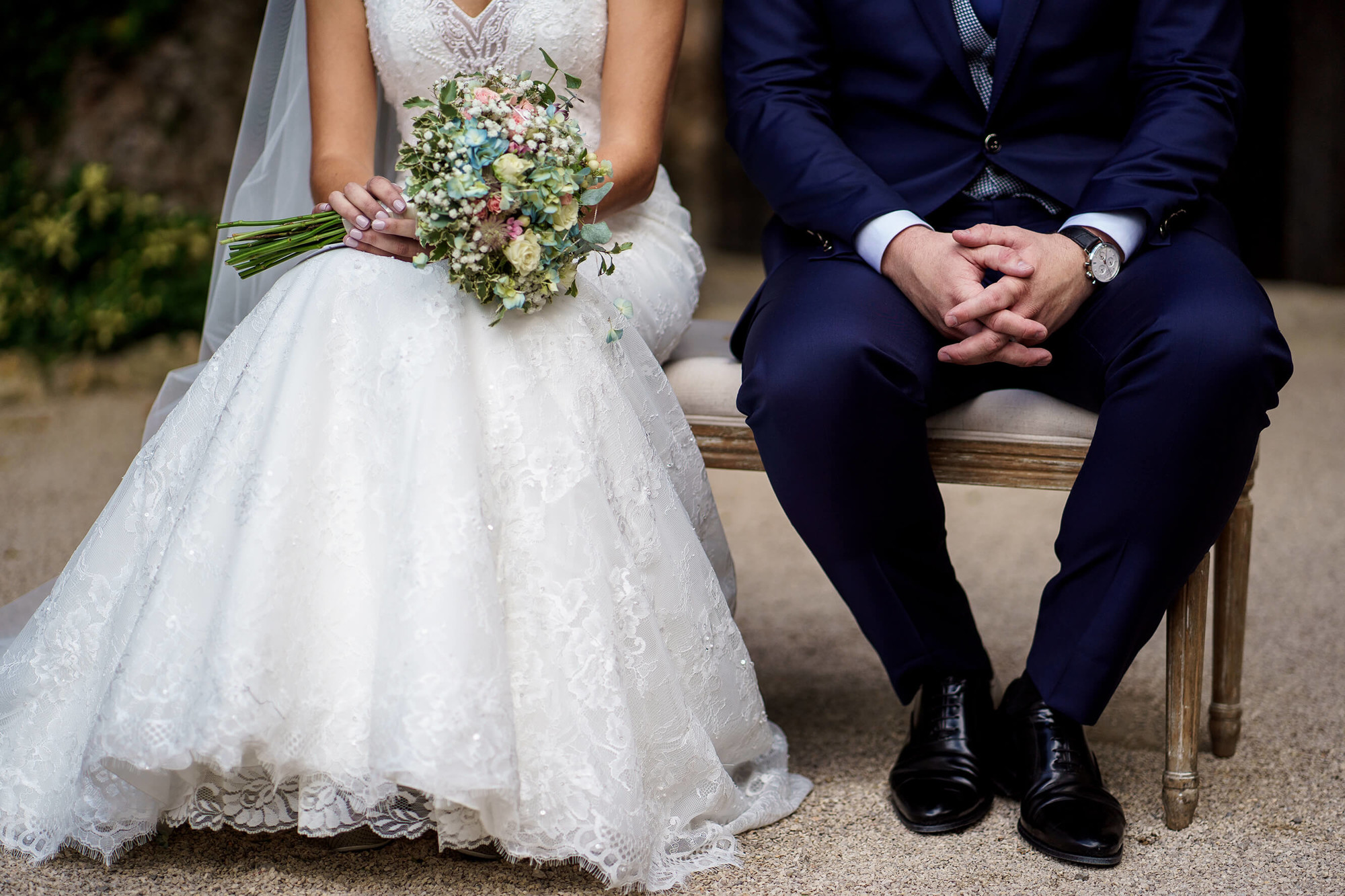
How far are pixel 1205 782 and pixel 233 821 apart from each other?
1569 mm

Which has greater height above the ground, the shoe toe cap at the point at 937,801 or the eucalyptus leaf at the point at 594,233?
the eucalyptus leaf at the point at 594,233

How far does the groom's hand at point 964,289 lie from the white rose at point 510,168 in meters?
0.66

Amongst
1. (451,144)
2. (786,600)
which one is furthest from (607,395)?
(786,600)

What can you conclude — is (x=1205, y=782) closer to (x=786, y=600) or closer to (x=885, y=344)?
(x=885, y=344)

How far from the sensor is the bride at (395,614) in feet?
4.84

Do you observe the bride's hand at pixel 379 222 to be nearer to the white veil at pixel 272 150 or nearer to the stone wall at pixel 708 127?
the white veil at pixel 272 150

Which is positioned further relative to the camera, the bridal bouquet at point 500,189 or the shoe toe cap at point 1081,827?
the shoe toe cap at point 1081,827

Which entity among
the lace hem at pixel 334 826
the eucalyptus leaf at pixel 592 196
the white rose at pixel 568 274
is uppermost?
the eucalyptus leaf at pixel 592 196

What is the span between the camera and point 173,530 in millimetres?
1564

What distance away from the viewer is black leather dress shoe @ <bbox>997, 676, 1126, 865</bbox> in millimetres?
1693

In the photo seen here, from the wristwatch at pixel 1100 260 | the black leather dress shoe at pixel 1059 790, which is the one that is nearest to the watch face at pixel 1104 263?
the wristwatch at pixel 1100 260

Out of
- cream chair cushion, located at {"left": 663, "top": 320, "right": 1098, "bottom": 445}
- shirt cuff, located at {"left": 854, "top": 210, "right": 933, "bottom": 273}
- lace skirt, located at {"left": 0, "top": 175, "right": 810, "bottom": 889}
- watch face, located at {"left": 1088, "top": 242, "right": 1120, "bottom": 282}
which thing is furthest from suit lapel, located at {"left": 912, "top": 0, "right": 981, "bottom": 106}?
lace skirt, located at {"left": 0, "top": 175, "right": 810, "bottom": 889}

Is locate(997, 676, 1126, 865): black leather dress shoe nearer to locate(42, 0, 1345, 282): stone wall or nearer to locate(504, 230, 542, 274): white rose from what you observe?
locate(504, 230, 542, 274): white rose

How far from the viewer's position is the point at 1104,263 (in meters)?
1.82
